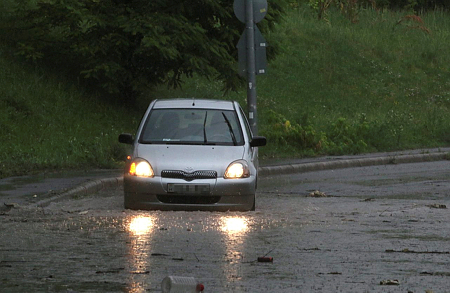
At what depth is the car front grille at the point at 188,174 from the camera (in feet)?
41.1

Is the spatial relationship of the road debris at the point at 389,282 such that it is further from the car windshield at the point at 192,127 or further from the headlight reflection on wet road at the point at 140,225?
the car windshield at the point at 192,127

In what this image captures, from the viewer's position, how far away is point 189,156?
502 inches

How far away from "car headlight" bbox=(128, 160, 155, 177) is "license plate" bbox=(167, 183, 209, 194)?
1.02ft

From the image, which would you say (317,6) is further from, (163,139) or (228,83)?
(163,139)

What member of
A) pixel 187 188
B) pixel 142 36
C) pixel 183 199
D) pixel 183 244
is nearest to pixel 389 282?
pixel 183 244

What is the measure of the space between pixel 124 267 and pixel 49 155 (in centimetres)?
1195

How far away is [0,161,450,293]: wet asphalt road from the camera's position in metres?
7.75

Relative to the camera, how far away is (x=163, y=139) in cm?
1352

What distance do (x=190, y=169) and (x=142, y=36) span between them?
41.4 ft

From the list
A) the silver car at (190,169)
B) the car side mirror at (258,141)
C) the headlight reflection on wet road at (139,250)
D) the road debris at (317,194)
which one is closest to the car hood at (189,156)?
the silver car at (190,169)

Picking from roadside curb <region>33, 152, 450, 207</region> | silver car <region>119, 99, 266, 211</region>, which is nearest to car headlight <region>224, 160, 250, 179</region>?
silver car <region>119, 99, 266, 211</region>

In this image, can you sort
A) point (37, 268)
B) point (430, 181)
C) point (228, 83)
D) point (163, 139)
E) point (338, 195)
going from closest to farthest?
point (37, 268) → point (163, 139) → point (338, 195) → point (430, 181) → point (228, 83)

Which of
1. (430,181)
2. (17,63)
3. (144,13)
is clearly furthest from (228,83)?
(430,181)

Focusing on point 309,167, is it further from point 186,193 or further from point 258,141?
point 186,193
